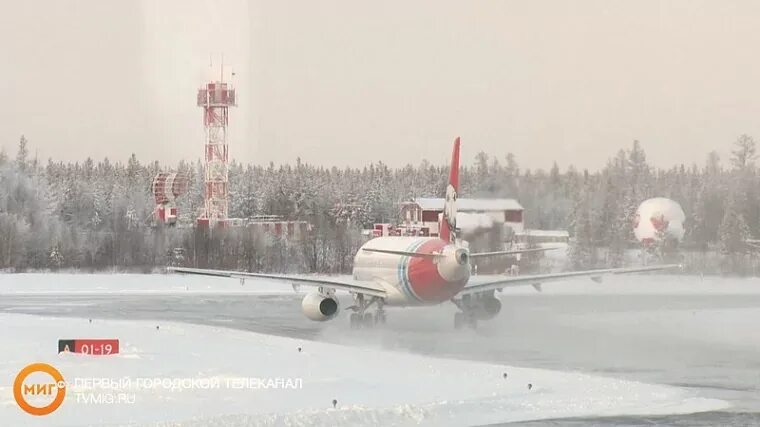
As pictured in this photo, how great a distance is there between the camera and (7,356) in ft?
83.4

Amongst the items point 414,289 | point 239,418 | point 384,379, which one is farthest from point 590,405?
point 414,289

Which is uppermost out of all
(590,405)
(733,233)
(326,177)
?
(326,177)

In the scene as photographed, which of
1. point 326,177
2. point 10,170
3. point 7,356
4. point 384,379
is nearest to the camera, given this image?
point 384,379

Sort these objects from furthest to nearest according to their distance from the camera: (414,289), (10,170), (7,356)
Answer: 1. (10,170)
2. (414,289)
3. (7,356)

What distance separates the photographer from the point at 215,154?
99938 millimetres

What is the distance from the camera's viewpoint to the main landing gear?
39375 millimetres

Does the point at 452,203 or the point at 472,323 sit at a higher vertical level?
the point at 452,203

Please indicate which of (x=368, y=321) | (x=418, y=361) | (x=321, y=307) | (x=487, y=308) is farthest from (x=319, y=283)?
(x=418, y=361)

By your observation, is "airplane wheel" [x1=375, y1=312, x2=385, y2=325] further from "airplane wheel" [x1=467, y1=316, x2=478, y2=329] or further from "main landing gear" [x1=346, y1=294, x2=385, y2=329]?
"airplane wheel" [x1=467, y1=316, x2=478, y2=329]

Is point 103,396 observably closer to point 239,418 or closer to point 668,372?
point 239,418

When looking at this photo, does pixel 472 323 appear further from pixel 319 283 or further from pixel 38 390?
pixel 38 390

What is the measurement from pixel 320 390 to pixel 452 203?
1862 centimetres

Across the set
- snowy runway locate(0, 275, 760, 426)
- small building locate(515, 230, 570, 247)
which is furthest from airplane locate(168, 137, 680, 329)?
small building locate(515, 230, 570, 247)

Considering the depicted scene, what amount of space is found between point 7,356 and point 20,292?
4130 cm
